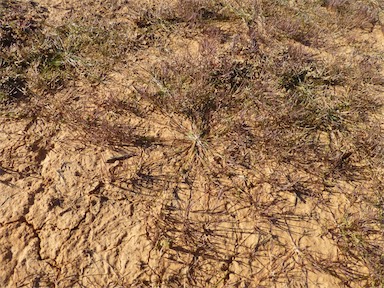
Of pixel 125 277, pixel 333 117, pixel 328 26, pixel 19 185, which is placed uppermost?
pixel 328 26

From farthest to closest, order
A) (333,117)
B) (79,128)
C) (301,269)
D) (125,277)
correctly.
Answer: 1. (333,117)
2. (79,128)
3. (301,269)
4. (125,277)

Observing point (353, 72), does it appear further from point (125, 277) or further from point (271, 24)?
point (125, 277)

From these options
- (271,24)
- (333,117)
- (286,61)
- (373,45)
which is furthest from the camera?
(373,45)

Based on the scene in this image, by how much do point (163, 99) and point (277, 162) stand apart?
117cm

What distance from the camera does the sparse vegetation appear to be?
234 cm

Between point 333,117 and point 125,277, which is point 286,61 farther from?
point 125,277

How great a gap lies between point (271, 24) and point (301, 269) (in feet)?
8.97

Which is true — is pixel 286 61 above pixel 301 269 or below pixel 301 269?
above

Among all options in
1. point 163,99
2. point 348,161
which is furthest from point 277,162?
point 163,99

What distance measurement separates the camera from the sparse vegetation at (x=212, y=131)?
2.34 meters

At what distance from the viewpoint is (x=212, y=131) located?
9.64ft

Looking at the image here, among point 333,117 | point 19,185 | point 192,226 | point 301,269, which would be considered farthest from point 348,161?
point 19,185

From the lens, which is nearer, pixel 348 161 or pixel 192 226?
pixel 192 226

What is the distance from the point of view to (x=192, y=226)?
2400 mm
